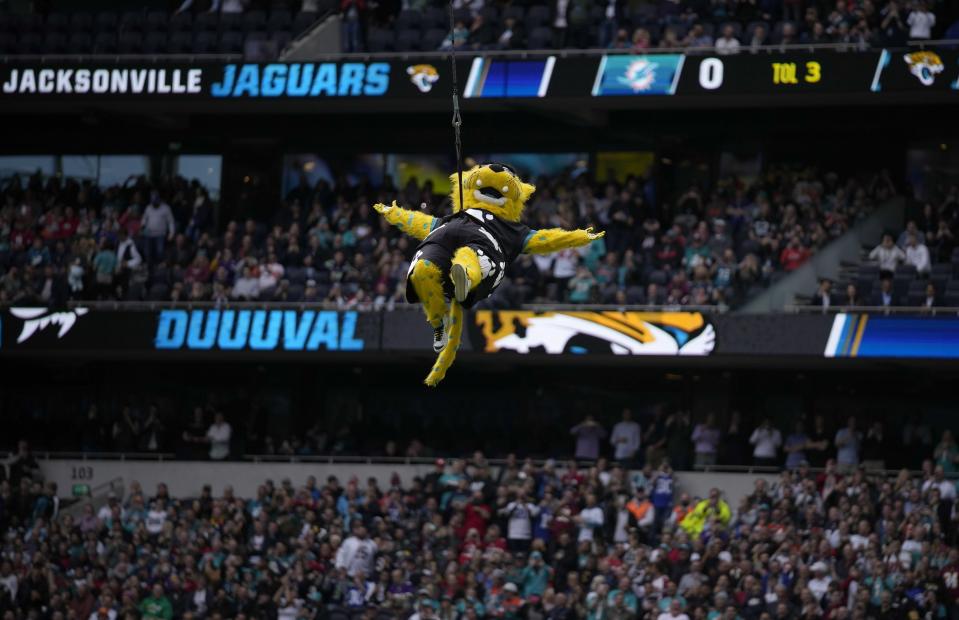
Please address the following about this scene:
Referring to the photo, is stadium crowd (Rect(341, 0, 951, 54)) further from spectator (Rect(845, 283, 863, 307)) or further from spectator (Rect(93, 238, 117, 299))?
spectator (Rect(93, 238, 117, 299))

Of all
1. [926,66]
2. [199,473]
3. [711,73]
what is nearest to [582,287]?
[711,73]

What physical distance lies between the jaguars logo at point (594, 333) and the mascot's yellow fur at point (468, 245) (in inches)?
382

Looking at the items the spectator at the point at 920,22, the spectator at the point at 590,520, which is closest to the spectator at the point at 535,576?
the spectator at the point at 590,520

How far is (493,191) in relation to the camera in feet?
41.9

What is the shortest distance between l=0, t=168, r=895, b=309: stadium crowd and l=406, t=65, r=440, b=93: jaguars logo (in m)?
1.66

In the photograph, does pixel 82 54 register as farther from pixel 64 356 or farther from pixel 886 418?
pixel 886 418

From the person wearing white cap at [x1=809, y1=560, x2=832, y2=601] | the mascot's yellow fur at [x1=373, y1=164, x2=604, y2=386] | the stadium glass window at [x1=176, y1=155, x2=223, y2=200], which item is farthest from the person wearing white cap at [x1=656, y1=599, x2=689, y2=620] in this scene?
the stadium glass window at [x1=176, y1=155, x2=223, y2=200]

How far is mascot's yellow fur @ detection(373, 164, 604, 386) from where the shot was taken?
471 inches

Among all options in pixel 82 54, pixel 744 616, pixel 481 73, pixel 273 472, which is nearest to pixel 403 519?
pixel 273 472

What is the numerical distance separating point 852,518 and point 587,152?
29.4 ft

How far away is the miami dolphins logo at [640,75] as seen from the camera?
2370 cm

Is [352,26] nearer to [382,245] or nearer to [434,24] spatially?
[434,24]

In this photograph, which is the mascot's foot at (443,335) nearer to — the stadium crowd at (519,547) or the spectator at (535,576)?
the stadium crowd at (519,547)

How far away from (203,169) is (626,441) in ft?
28.9
